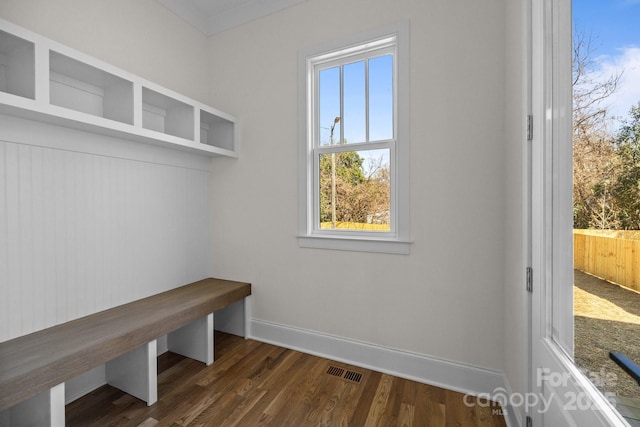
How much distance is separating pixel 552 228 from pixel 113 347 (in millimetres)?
2246

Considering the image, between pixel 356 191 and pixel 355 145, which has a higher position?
pixel 355 145

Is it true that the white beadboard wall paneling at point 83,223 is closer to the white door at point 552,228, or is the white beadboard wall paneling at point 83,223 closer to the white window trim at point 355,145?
the white window trim at point 355,145

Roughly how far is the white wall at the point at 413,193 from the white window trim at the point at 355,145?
0.06m

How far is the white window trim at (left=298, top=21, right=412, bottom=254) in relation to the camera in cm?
205

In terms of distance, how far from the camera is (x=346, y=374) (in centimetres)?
209

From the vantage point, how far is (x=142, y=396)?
1794mm

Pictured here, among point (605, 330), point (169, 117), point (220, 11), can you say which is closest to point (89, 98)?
point (169, 117)

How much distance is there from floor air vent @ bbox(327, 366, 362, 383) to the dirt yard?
4.68 ft

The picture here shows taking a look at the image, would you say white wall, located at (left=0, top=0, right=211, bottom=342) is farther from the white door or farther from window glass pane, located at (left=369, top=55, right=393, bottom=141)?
the white door

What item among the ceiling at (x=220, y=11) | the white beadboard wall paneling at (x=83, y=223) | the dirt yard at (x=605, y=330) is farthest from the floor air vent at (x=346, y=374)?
the ceiling at (x=220, y=11)

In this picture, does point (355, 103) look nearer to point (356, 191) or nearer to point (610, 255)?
point (356, 191)

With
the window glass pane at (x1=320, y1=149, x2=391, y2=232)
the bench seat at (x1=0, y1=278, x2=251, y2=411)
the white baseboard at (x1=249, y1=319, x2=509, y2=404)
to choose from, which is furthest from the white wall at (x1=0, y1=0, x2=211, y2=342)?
the window glass pane at (x1=320, y1=149, x2=391, y2=232)

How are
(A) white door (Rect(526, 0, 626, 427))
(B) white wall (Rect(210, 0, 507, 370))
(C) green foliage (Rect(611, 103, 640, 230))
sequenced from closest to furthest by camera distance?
(C) green foliage (Rect(611, 103, 640, 230))
(A) white door (Rect(526, 0, 626, 427))
(B) white wall (Rect(210, 0, 507, 370))

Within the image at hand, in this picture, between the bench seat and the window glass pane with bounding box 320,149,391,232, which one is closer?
the bench seat
